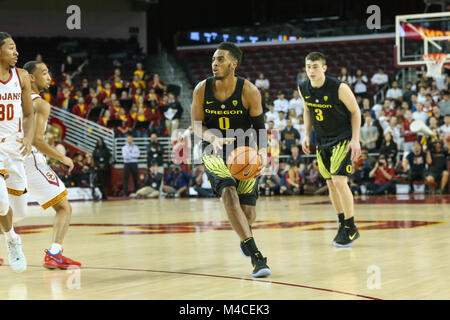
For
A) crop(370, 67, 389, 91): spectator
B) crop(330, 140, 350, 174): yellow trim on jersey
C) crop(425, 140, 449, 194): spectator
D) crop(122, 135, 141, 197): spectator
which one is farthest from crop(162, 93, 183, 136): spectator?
Result: crop(330, 140, 350, 174): yellow trim on jersey

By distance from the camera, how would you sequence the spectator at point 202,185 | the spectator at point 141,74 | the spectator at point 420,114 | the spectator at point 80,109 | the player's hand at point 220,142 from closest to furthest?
the player's hand at point 220,142 → the spectator at point 420,114 → the spectator at point 202,185 → the spectator at point 80,109 → the spectator at point 141,74

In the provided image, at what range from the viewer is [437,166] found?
17984 millimetres

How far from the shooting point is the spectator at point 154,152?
20.8m

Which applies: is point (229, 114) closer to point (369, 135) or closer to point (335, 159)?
point (335, 159)

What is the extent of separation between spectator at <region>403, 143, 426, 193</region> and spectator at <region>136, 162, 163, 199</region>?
678 cm

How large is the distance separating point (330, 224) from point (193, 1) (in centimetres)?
2246

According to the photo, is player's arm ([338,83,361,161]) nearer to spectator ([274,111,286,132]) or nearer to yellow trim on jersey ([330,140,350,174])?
yellow trim on jersey ([330,140,350,174])

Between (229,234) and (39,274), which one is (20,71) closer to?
(39,274)

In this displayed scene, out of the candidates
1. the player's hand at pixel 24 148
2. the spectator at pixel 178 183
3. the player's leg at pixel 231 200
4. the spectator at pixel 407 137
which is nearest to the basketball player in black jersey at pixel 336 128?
the player's leg at pixel 231 200

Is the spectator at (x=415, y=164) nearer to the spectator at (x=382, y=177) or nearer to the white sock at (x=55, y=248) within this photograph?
the spectator at (x=382, y=177)

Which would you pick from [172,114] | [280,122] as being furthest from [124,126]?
[280,122]

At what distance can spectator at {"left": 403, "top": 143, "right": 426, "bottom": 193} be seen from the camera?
59.2 ft

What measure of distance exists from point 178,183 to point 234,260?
13887mm

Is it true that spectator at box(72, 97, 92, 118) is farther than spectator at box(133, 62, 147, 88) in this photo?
No
